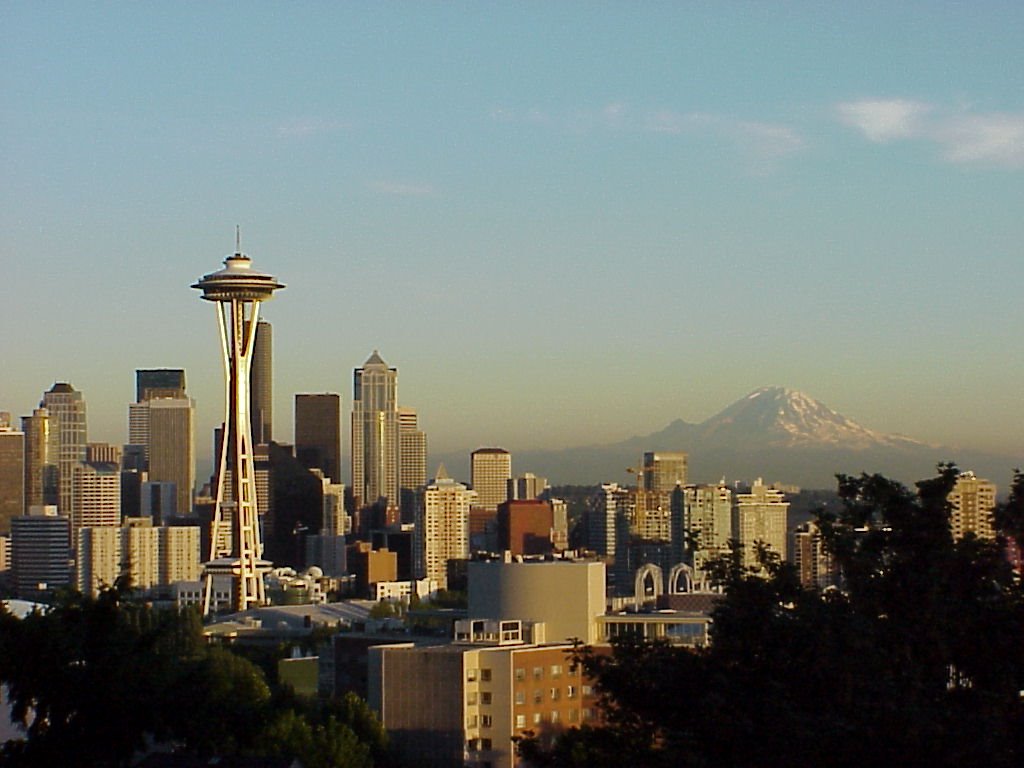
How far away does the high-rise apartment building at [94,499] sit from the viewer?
147250 mm

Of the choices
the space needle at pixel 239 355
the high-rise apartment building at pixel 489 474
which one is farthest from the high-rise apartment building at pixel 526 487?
the space needle at pixel 239 355

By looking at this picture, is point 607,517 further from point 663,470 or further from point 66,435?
point 66,435

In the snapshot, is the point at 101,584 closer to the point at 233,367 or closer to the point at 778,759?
the point at 778,759

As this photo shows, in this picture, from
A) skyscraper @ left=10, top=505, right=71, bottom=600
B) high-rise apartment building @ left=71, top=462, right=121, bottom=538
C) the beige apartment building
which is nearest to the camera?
the beige apartment building

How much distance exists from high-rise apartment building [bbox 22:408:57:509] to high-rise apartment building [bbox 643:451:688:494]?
45.4 meters

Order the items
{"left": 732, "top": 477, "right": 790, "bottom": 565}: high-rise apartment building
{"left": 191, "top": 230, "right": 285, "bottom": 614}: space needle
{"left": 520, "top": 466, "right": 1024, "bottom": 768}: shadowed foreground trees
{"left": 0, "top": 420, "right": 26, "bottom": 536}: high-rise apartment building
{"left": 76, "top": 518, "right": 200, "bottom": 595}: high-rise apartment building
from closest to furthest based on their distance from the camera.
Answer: {"left": 520, "top": 466, "right": 1024, "bottom": 768}: shadowed foreground trees < {"left": 191, "top": 230, "right": 285, "bottom": 614}: space needle < {"left": 732, "top": 477, "right": 790, "bottom": 565}: high-rise apartment building < {"left": 76, "top": 518, "right": 200, "bottom": 595}: high-rise apartment building < {"left": 0, "top": 420, "right": 26, "bottom": 536}: high-rise apartment building

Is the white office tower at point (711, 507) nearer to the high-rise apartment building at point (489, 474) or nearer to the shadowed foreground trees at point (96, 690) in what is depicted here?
the high-rise apartment building at point (489, 474)

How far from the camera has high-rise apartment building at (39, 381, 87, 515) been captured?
152875mm

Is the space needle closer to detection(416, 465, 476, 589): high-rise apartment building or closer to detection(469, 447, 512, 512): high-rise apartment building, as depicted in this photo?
detection(416, 465, 476, 589): high-rise apartment building

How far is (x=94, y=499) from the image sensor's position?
488 ft

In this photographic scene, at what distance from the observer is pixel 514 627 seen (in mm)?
46812

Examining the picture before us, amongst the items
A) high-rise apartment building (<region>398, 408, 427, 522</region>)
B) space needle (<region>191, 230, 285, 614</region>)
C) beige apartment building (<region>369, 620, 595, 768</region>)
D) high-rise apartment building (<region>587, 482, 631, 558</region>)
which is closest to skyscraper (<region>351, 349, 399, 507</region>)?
high-rise apartment building (<region>398, 408, 427, 522</region>)

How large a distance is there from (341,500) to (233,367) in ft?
221

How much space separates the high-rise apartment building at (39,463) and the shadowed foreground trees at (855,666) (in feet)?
471
